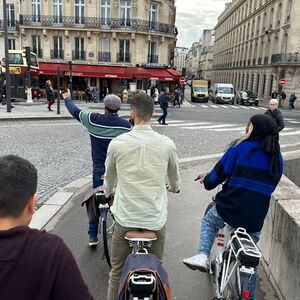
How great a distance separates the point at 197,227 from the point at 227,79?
75610 mm

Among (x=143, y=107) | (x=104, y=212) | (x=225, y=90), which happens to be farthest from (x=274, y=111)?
(x=225, y=90)

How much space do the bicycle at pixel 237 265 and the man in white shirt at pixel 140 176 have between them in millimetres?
551

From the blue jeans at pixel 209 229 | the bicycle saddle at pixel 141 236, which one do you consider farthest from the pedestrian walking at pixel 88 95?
the bicycle saddle at pixel 141 236

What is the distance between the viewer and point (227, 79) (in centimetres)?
→ 7762

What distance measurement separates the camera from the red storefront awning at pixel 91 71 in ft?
110

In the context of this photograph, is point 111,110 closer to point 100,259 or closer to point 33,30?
point 100,259

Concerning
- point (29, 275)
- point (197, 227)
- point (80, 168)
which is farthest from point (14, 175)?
point (80, 168)

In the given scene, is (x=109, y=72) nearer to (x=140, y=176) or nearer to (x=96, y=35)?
(x=96, y=35)

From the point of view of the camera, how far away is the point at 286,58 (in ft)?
137

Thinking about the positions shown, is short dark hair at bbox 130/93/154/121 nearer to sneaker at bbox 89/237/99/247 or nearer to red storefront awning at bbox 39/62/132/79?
sneaker at bbox 89/237/99/247

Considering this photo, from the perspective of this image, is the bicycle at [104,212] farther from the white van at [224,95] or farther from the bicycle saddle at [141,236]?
the white van at [224,95]

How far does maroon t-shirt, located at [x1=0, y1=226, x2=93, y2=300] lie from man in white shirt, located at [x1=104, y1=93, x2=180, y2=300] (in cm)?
133

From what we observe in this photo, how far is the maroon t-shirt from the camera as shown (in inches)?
55.2

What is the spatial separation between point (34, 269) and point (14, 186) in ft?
1.10
